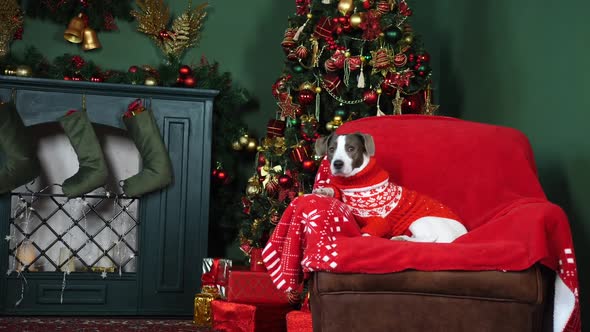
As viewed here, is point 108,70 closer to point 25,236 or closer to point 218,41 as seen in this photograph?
point 218,41

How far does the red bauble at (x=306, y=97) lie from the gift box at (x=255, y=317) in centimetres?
109

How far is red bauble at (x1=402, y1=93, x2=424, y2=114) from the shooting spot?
166 inches

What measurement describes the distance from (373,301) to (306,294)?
1.17m

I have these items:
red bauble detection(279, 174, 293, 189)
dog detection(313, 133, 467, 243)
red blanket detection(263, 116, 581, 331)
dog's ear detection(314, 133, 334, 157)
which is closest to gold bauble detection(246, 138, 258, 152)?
red bauble detection(279, 174, 293, 189)

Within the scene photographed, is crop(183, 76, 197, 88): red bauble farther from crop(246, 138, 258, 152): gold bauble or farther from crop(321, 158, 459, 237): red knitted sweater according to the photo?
crop(321, 158, 459, 237): red knitted sweater

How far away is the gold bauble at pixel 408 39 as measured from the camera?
4184mm

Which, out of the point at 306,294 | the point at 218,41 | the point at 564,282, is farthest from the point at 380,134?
the point at 218,41

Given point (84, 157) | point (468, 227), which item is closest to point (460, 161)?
point (468, 227)

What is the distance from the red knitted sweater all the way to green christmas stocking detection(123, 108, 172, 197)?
1654mm

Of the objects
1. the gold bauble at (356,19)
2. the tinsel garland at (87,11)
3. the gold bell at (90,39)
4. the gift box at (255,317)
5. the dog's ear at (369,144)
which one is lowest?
the gift box at (255,317)

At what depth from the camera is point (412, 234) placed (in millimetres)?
3002

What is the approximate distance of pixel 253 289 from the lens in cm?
375

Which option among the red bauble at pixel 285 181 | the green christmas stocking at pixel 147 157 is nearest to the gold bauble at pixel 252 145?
the green christmas stocking at pixel 147 157

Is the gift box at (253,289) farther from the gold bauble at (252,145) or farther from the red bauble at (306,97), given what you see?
the gold bauble at (252,145)
